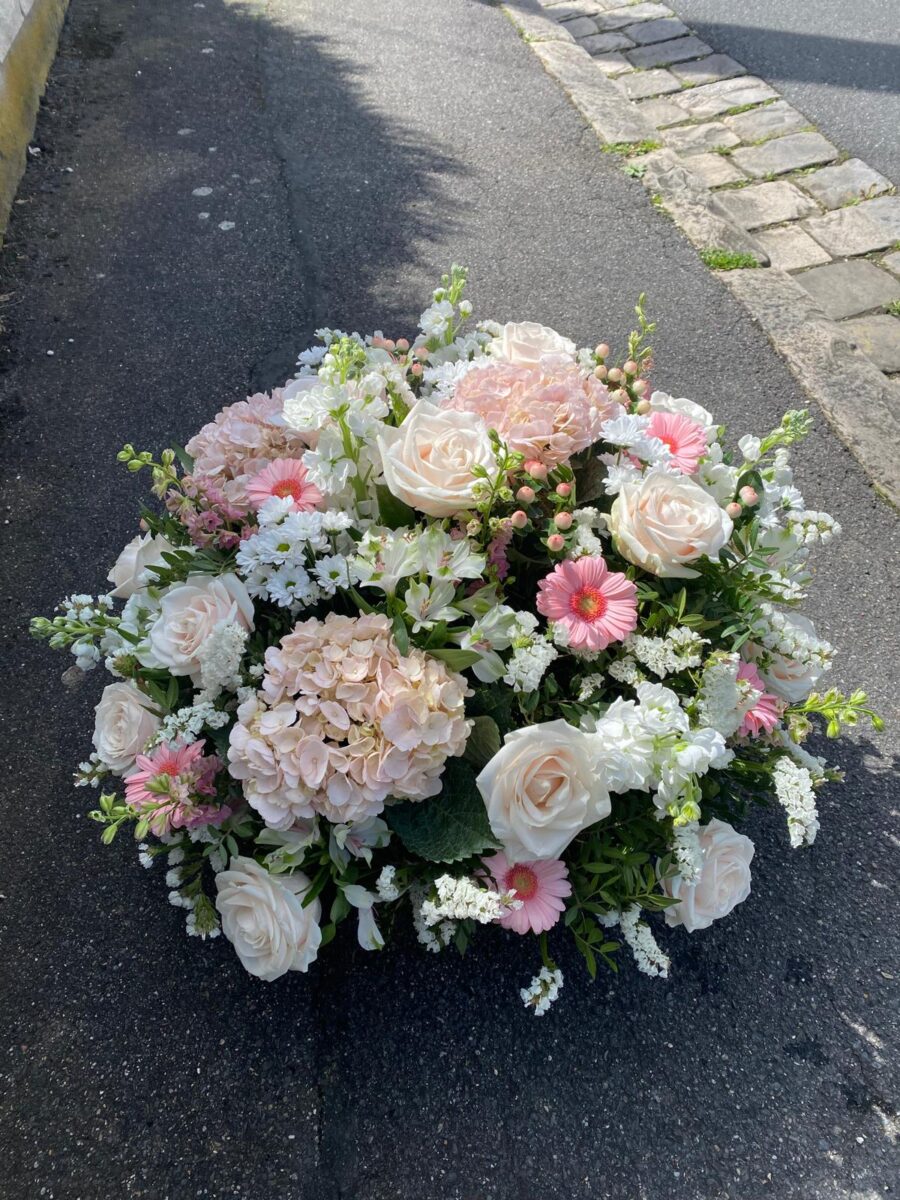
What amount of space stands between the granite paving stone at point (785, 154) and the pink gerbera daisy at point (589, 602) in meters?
3.90

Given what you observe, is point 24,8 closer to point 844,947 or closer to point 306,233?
point 306,233

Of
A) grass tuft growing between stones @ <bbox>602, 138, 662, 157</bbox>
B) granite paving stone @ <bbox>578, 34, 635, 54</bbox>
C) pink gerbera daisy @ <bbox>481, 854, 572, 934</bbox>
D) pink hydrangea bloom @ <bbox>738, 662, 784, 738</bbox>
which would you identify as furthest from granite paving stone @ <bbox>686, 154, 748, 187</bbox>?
pink gerbera daisy @ <bbox>481, 854, 572, 934</bbox>

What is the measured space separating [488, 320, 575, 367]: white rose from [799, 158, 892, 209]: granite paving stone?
3.15 metres

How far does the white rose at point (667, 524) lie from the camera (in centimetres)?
165

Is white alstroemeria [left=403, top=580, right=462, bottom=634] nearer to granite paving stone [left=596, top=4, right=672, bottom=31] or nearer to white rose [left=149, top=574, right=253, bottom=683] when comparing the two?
white rose [left=149, top=574, right=253, bottom=683]

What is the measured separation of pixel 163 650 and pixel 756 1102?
1539 mm

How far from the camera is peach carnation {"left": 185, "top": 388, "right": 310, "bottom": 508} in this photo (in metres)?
1.93

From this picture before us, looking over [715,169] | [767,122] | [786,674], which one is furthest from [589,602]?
[767,122]

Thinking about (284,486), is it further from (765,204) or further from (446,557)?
(765,204)

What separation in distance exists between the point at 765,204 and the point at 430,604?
3.83 m

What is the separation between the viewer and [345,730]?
5.13ft

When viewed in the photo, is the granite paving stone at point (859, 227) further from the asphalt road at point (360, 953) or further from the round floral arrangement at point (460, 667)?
the round floral arrangement at point (460, 667)

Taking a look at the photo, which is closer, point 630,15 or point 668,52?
point 668,52

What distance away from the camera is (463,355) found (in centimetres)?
217
